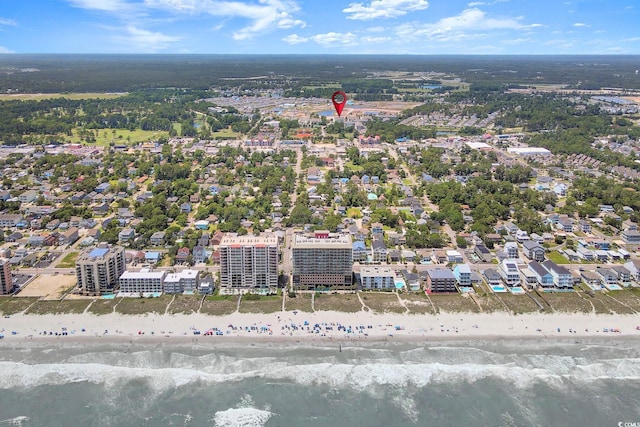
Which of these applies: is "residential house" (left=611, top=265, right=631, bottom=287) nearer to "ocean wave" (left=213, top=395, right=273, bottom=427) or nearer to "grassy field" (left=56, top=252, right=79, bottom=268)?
"ocean wave" (left=213, top=395, right=273, bottom=427)

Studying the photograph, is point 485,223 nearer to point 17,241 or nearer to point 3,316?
point 3,316

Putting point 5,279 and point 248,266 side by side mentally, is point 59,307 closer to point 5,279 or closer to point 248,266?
point 5,279

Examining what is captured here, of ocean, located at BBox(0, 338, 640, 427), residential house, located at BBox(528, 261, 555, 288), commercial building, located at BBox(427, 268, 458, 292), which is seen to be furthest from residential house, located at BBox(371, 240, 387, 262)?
ocean, located at BBox(0, 338, 640, 427)

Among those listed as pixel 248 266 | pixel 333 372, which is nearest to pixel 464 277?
pixel 333 372

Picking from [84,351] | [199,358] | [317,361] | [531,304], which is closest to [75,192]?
[84,351]

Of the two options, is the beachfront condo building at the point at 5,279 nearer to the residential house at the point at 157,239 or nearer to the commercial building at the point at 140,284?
the commercial building at the point at 140,284
